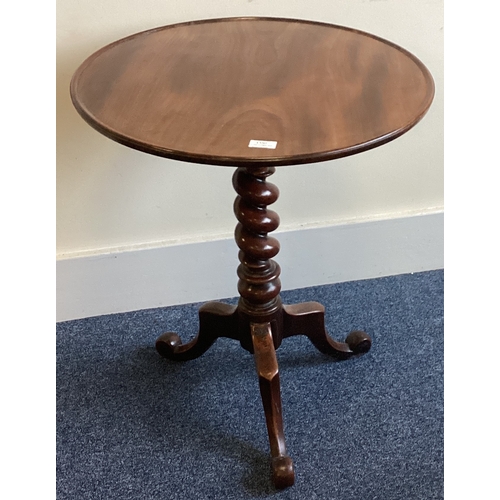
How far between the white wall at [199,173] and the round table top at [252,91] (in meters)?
0.12

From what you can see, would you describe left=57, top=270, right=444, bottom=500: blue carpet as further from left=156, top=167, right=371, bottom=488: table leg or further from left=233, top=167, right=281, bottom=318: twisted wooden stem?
left=233, top=167, right=281, bottom=318: twisted wooden stem

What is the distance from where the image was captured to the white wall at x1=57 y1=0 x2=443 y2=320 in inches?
55.3

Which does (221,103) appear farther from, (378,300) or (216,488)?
(378,300)

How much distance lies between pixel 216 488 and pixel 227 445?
11cm

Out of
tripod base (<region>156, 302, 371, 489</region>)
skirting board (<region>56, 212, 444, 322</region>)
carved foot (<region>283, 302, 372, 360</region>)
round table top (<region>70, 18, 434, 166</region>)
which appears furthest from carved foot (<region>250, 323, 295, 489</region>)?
round table top (<region>70, 18, 434, 166</region>)

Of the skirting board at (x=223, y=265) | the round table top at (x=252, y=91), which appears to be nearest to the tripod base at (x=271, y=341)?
the skirting board at (x=223, y=265)

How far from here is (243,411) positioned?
4.72ft

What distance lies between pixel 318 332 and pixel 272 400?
262 millimetres

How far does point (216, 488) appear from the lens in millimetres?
1268

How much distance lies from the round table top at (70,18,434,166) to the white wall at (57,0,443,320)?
0.12 metres

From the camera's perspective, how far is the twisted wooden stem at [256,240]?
1.24 m

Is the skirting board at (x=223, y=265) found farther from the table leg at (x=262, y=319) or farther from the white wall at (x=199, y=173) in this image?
the table leg at (x=262, y=319)

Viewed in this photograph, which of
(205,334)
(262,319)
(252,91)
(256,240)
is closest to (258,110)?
(252,91)

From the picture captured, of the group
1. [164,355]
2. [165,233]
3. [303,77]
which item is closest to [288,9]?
[303,77]
